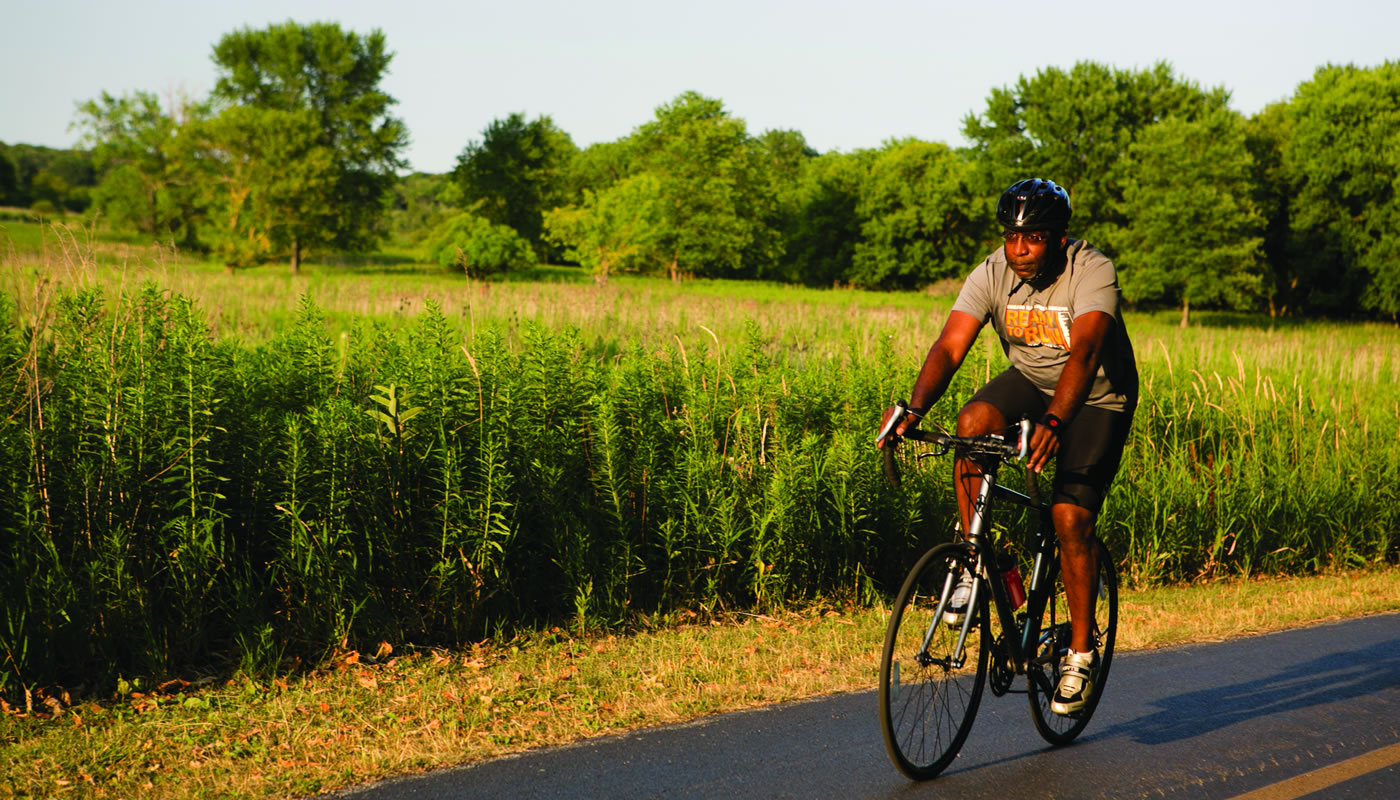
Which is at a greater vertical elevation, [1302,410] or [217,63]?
[217,63]

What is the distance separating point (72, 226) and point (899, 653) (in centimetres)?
602

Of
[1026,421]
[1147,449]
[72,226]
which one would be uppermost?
[72,226]

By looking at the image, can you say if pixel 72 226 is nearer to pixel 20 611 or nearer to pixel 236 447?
pixel 236 447

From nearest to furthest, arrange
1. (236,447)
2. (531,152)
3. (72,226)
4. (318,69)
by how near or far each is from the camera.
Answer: (236,447) < (72,226) < (318,69) < (531,152)

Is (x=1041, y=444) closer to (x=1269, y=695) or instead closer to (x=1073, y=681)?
(x=1073, y=681)

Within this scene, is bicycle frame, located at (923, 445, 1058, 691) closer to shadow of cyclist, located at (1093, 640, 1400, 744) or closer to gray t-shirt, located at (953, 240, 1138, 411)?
gray t-shirt, located at (953, 240, 1138, 411)

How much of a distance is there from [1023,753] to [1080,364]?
72.5 inches

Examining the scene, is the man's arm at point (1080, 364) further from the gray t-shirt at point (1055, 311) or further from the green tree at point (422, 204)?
the green tree at point (422, 204)

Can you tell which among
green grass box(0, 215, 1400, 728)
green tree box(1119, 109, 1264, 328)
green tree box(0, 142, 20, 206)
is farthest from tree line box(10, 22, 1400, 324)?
green tree box(0, 142, 20, 206)

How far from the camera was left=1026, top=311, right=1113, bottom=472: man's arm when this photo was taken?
14.2ft

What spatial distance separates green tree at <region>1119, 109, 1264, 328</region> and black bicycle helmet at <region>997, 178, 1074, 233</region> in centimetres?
4650

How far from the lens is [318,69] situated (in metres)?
67.6

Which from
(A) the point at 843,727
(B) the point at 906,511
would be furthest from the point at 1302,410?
(A) the point at 843,727

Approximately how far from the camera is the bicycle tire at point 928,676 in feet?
13.8
